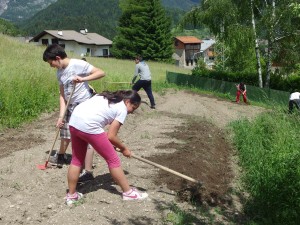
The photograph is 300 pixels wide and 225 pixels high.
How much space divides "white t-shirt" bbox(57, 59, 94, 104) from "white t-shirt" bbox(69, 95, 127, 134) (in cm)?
86

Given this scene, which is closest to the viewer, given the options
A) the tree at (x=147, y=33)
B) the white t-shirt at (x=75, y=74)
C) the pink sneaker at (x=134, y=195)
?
the pink sneaker at (x=134, y=195)

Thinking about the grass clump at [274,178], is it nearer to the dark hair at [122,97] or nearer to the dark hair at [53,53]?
the dark hair at [122,97]

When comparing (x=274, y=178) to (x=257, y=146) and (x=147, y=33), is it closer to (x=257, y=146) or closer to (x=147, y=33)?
(x=257, y=146)

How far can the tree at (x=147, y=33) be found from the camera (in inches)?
2212

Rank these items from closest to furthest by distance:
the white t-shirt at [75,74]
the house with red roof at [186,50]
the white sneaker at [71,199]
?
the white sneaker at [71,199]
the white t-shirt at [75,74]
the house with red roof at [186,50]

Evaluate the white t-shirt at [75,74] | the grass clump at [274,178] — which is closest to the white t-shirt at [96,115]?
the white t-shirt at [75,74]

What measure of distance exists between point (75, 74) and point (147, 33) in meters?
52.7

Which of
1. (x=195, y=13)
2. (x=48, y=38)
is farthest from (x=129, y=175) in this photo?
(x=48, y=38)

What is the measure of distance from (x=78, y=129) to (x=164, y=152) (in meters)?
2.80

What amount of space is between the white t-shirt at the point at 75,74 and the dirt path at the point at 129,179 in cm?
113

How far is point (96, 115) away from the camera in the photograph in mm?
4219

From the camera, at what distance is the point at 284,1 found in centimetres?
1905

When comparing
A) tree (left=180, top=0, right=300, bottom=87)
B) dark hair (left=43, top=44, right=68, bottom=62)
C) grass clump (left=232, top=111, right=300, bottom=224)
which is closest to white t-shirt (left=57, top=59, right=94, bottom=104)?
dark hair (left=43, top=44, right=68, bottom=62)

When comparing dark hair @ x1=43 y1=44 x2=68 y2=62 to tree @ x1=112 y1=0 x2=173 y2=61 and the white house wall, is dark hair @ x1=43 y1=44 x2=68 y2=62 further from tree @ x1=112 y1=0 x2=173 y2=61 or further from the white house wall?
the white house wall
